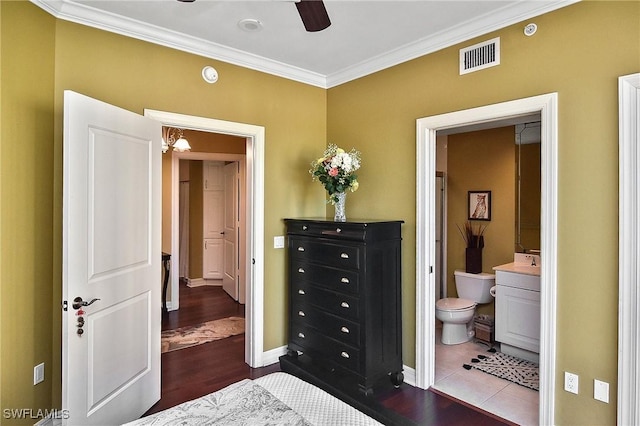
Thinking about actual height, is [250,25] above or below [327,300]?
above

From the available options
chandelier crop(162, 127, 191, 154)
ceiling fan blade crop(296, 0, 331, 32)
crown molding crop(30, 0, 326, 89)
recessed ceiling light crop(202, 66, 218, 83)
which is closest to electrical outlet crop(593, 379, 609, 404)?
ceiling fan blade crop(296, 0, 331, 32)

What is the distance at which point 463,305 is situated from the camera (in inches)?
155

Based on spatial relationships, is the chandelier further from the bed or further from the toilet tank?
the toilet tank

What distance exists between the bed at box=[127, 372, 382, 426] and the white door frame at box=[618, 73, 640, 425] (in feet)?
4.98

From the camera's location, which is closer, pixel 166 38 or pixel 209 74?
pixel 166 38

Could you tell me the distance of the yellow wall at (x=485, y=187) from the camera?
168 inches

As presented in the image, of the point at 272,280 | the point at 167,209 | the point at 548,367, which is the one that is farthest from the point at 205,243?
the point at 548,367

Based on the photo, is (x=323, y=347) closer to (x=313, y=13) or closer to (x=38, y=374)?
(x=38, y=374)

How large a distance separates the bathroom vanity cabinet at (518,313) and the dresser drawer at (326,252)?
5.86 ft

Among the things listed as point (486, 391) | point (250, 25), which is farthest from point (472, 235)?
point (250, 25)

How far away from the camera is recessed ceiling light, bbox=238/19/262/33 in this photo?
268 centimetres

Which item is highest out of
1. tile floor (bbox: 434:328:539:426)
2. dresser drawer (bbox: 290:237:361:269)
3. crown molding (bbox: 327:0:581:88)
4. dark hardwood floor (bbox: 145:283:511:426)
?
crown molding (bbox: 327:0:581:88)

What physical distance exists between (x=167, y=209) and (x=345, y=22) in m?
3.90

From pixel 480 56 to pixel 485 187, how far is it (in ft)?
6.99
